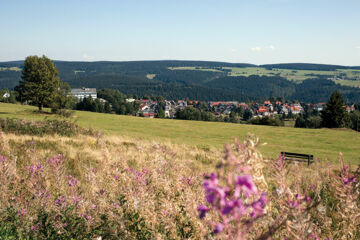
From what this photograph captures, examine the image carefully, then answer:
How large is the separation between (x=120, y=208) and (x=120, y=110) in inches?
4439

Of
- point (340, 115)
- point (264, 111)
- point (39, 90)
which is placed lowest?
point (264, 111)

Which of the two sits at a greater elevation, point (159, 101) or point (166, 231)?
point (166, 231)

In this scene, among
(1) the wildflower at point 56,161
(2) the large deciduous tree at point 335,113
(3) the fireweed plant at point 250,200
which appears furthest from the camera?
(2) the large deciduous tree at point 335,113

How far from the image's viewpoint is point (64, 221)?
3461mm

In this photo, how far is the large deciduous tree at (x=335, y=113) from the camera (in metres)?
61.2

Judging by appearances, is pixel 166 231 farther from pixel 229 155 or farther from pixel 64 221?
pixel 229 155

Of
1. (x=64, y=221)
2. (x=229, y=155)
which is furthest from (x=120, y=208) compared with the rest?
(x=229, y=155)

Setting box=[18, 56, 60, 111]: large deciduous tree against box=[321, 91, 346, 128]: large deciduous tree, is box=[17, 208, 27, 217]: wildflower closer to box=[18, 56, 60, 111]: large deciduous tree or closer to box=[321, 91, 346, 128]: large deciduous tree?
box=[18, 56, 60, 111]: large deciduous tree

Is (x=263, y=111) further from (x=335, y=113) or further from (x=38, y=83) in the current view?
(x=38, y=83)

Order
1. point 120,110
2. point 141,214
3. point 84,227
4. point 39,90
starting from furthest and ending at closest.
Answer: point 120,110 < point 39,90 < point 84,227 < point 141,214

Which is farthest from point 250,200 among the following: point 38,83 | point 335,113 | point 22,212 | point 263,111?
point 263,111

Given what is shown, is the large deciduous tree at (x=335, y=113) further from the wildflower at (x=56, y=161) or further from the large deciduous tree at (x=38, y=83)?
the wildflower at (x=56, y=161)

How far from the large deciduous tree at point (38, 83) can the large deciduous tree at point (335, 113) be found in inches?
2076

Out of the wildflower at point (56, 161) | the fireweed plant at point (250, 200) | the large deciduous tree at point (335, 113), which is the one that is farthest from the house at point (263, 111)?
the fireweed plant at point (250, 200)
